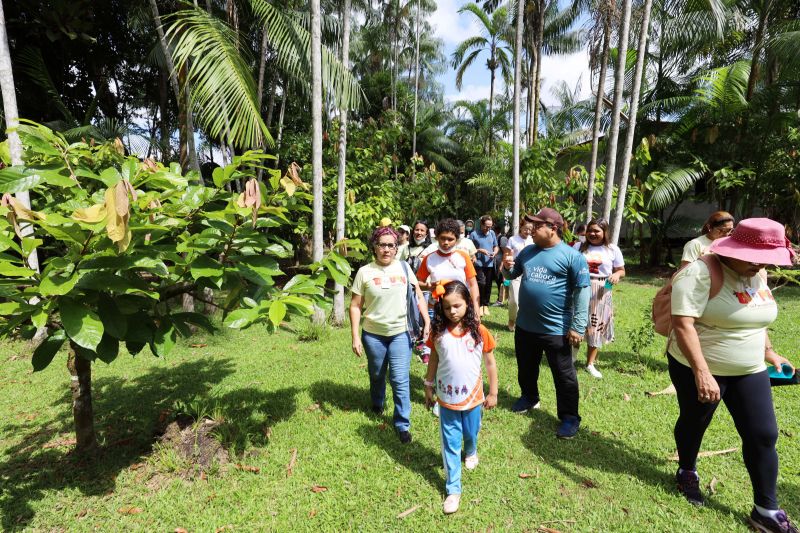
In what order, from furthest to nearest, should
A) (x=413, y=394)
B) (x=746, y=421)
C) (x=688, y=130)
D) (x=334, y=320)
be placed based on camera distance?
(x=688, y=130), (x=334, y=320), (x=413, y=394), (x=746, y=421)

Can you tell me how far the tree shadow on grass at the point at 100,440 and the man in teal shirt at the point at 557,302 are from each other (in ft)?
10.7

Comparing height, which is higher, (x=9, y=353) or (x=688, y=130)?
(x=688, y=130)

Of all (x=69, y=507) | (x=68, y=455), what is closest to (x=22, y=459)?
(x=68, y=455)

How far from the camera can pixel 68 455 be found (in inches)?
124

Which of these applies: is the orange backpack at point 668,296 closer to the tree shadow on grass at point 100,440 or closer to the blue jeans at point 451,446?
→ the blue jeans at point 451,446

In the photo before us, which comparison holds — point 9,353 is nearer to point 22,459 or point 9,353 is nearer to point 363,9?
point 22,459

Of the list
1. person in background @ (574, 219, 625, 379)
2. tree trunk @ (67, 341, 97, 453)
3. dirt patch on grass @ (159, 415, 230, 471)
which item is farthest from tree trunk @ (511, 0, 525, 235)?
tree trunk @ (67, 341, 97, 453)

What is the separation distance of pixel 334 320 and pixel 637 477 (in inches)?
194

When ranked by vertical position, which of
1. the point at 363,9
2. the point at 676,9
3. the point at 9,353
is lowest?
the point at 9,353

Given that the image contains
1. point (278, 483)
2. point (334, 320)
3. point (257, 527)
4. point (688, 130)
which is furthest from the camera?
point (688, 130)

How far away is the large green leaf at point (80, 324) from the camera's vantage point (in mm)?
1617

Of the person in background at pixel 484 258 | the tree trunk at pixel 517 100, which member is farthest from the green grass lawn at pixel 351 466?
the tree trunk at pixel 517 100

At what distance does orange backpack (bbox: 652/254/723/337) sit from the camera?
7.02 ft

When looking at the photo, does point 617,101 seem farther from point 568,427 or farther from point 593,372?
point 568,427
